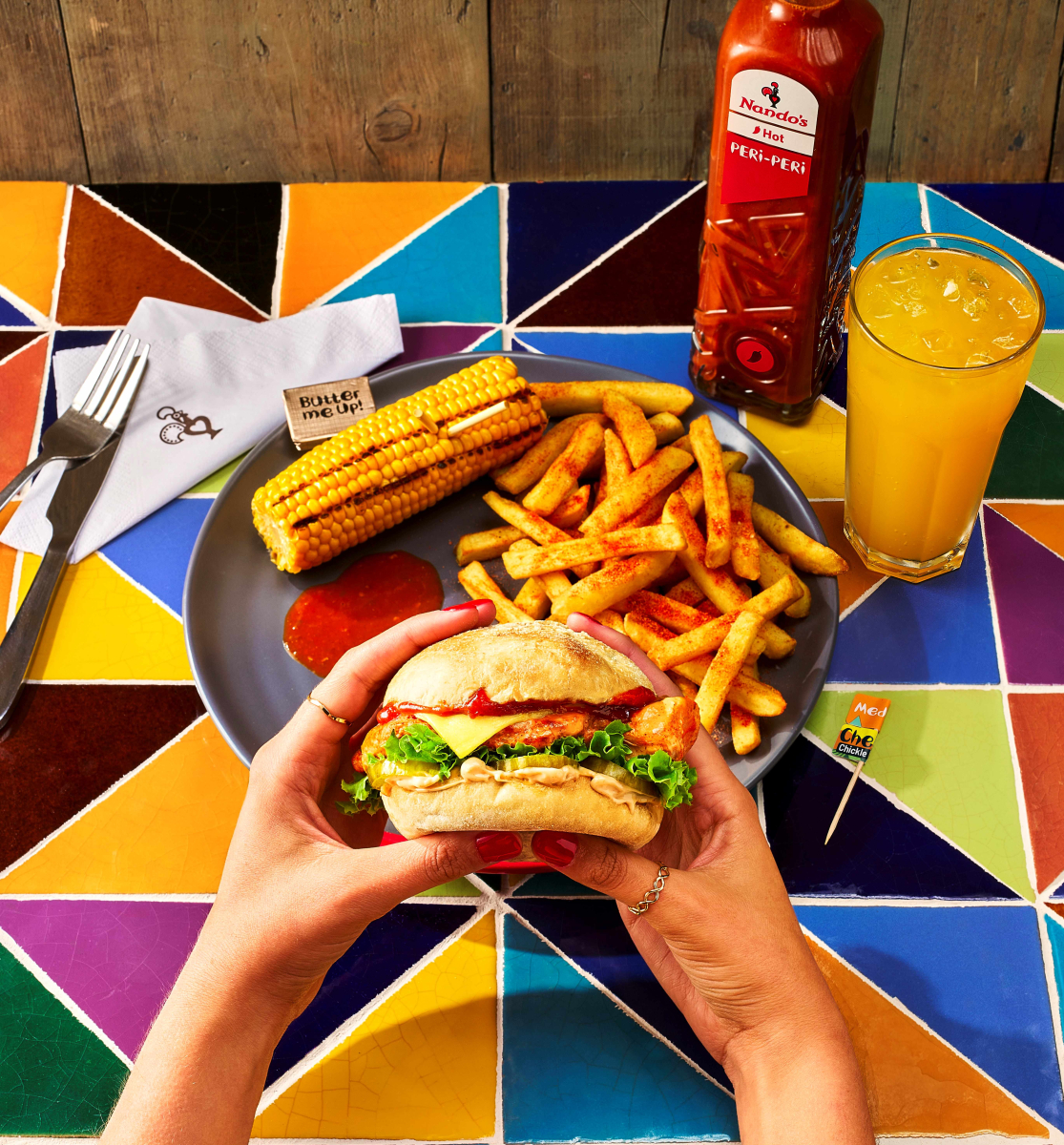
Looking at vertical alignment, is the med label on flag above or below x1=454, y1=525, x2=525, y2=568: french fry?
below

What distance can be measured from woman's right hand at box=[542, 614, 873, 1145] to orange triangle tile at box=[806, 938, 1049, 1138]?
0.26m

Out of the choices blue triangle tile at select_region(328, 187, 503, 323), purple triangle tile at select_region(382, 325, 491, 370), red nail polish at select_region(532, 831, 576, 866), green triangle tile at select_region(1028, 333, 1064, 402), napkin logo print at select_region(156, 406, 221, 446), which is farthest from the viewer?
blue triangle tile at select_region(328, 187, 503, 323)

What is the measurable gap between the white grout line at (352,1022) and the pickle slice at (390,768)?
1.76 ft

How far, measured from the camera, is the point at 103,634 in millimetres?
2674

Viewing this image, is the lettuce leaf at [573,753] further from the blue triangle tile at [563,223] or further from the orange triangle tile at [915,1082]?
the blue triangle tile at [563,223]

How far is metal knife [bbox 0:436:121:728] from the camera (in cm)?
255

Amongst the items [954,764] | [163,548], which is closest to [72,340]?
[163,548]

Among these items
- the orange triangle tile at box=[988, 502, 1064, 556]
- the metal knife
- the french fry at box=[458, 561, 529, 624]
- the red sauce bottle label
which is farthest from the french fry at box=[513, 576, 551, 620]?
the orange triangle tile at box=[988, 502, 1064, 556]

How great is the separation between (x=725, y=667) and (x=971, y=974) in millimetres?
807

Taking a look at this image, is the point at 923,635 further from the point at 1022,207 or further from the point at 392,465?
the point at 1022,207

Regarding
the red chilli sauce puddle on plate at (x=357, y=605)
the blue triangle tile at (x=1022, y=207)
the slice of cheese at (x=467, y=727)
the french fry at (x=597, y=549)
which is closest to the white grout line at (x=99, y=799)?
the red chilli sauce puddle on plate at (x=357, y=605)

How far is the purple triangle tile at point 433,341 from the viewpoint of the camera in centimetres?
323

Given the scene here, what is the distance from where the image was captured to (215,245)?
3.48m

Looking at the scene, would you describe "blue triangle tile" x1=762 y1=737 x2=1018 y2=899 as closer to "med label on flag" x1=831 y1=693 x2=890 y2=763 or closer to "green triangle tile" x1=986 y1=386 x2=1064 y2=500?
"med label on flag" x1=831 y1=693 x2=890 y2=763
